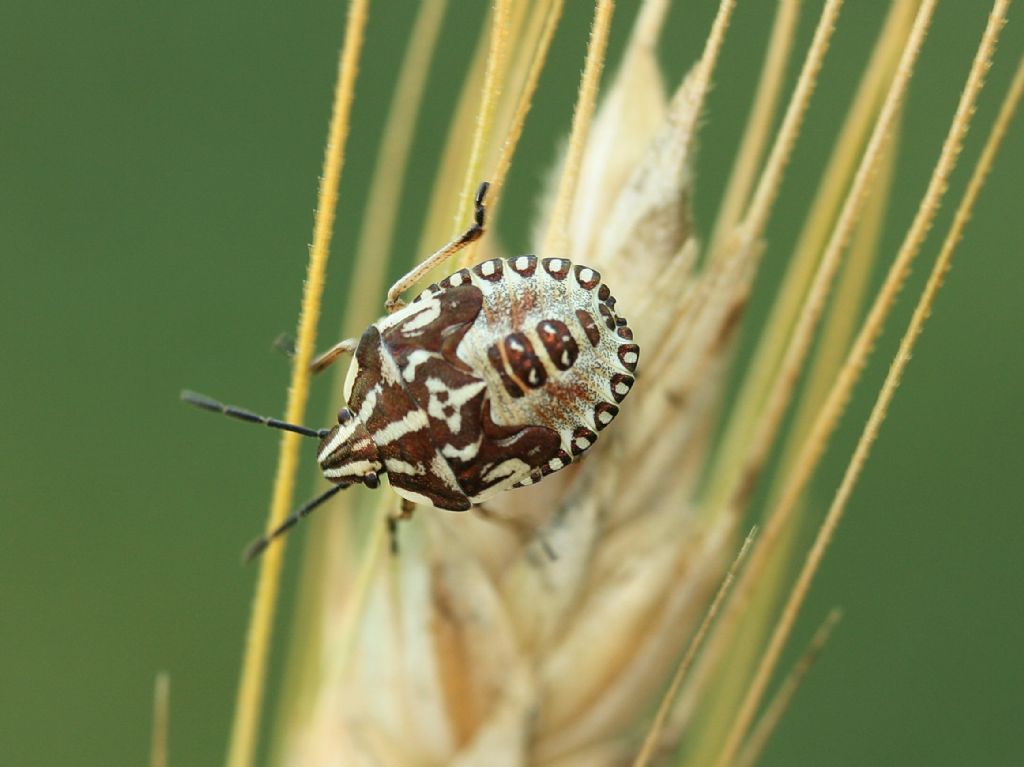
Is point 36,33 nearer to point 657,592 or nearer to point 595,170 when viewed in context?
point 595,170

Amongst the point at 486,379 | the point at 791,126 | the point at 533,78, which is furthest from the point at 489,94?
the point at 486,379

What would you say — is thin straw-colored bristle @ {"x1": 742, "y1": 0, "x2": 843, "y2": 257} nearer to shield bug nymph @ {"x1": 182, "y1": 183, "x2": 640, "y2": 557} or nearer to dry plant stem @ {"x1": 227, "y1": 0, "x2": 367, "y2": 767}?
shield bug nymph @ {"x1": 182, "y1": 183, "x2": 640, "y2": 557}

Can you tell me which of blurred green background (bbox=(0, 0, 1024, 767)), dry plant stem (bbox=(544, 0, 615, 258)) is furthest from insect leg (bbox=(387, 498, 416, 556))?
blurred green background (bbox=(0, 0, 1024, 767))

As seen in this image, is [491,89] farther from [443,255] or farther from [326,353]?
[326,353]

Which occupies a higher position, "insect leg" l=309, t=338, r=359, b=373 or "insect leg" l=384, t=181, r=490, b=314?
"insect leg" l=384, t=181, r=490, b=314

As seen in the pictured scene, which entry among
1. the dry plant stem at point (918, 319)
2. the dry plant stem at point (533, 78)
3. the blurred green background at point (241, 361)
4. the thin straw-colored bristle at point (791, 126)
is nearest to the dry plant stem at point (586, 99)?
the dry plant stem at point (533, 78)

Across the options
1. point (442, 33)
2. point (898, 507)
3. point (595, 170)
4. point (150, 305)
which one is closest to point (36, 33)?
point (150, 305)
